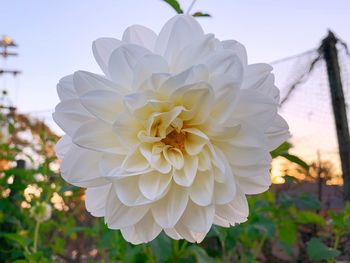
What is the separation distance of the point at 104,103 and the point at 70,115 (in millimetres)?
44

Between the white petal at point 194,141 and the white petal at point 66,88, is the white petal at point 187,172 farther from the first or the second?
the white petal at point 66,88

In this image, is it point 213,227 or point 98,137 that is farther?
point 213,227

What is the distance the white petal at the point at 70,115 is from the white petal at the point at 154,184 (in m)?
0.09

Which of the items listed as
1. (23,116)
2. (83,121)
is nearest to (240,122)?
(83,121)

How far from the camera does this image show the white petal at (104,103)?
42cm

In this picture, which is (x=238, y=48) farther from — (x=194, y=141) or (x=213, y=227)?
(x=213, y=227)

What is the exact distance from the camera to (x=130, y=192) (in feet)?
1.48

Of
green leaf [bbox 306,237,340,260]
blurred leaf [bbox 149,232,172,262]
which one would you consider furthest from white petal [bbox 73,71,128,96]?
green leaf [bbox 306,237,340,260]

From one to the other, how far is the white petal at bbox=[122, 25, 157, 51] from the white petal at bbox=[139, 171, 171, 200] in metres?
0.14

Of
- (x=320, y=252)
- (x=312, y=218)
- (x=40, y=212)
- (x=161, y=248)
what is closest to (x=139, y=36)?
(x=161, y=248)

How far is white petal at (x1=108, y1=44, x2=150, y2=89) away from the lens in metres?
0.42

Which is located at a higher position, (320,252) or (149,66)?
(149,66)

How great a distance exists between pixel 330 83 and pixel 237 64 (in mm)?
1107

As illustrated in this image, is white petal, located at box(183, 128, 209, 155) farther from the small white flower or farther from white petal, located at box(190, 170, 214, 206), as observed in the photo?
the small white flower
